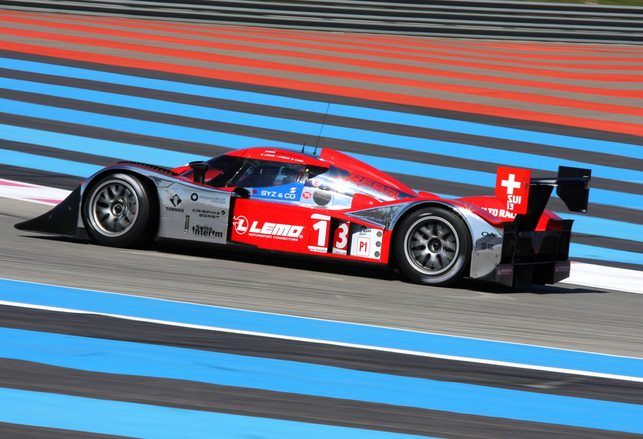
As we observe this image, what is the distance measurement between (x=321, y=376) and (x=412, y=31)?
20352mm

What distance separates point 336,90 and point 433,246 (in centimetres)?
995

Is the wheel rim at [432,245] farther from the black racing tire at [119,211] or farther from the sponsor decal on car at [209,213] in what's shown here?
the black racing tire at [119,211]

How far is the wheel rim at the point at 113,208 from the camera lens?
27.0 ft

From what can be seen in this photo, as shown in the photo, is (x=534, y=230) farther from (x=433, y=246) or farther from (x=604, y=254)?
(x=604, y=254)

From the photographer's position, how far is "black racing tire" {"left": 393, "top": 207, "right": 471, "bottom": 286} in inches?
300

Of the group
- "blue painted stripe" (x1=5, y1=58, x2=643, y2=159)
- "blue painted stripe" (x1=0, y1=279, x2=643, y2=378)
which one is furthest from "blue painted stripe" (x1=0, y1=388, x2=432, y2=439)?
"blue painted stripe" (x1=5, y1=58, x2=643, y2=159)

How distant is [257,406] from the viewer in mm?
4371

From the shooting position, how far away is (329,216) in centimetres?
789

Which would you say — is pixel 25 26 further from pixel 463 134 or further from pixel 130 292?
pixel 130 292

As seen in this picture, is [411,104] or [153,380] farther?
[411,104]

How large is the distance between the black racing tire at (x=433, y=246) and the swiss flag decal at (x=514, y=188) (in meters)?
0.51

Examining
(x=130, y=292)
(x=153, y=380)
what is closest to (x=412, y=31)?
(x=130, y=292)

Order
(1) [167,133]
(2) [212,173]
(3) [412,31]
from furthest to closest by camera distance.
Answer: (3) [412,31] < (1) [167,133] < (2) [212,173]

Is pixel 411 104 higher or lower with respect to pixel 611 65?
lower
